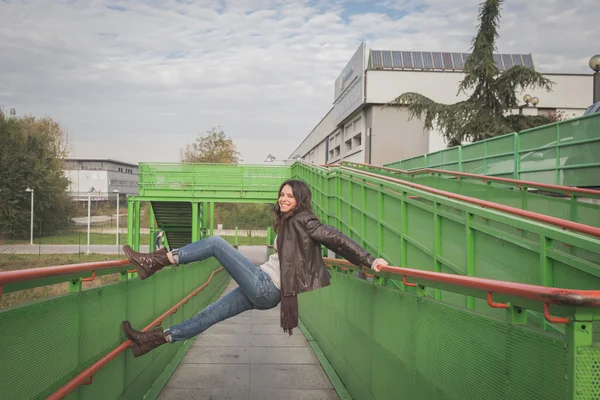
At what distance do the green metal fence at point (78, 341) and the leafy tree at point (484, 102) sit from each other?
16.5 metres

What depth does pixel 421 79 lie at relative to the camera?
35.5m

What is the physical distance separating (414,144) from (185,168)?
54.5ft

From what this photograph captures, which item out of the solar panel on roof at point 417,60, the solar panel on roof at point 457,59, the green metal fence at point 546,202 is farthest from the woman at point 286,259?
the solar panel on roof at point 457,59

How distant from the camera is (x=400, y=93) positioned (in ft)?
114

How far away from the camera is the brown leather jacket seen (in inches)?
152

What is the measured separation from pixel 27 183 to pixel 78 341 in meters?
46.3

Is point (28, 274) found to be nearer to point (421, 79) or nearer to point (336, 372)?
point (336, 372)

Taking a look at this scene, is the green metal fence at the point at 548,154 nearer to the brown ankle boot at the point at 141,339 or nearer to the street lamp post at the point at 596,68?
the street lamp post at the point at 596,68

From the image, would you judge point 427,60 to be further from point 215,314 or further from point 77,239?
point 215,314

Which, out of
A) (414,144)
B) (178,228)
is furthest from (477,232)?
(414,144)

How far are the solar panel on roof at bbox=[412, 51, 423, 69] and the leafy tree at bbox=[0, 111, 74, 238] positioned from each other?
29972 mm

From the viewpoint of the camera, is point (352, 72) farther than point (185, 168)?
Yes

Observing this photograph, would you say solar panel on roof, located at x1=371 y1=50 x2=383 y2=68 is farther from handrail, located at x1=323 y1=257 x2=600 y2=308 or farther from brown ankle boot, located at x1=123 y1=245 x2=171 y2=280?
handrail, located at x1=323 y1=257 x2=600 y2=308

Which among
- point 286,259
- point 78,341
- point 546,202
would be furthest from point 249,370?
point 546,202
